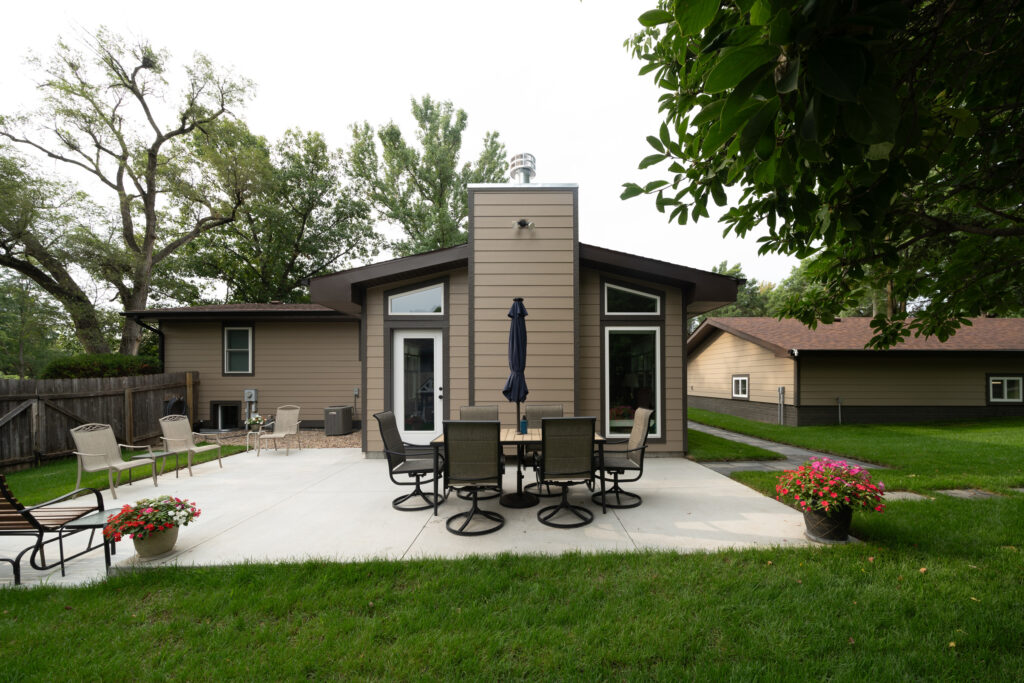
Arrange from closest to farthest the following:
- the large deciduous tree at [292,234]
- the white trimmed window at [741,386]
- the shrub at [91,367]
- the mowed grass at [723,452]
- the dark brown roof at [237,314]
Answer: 1. the mowed grass at [723,452]
2. the shrub at [91,367]
3. the dark brown roof at [237,314]
4. the white trimmed window at [741,386]
5. the large deciduous tree at [292,234]

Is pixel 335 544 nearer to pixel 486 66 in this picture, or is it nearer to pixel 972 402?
pixel 486 66

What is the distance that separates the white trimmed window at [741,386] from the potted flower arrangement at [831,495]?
11871 millimetres

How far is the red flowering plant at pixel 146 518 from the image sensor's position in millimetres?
3088

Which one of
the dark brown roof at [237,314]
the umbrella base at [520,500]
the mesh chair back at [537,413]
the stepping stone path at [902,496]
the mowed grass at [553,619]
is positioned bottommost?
the umbrella base at [520,500]

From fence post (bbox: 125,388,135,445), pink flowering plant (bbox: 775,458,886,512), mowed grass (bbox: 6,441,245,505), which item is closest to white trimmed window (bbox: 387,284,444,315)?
mowed grass (bbox: 6,441,245,505)

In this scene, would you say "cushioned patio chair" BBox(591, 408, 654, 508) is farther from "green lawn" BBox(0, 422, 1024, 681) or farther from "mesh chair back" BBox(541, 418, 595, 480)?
"green lawn" BBox(0, 422, 1024, 681)

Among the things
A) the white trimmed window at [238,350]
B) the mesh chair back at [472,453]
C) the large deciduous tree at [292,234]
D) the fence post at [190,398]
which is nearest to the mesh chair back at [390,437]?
the mesh chair back at [472,453]

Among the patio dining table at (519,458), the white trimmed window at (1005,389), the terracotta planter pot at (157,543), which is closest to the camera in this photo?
the terracotta planter pot at (157,543)

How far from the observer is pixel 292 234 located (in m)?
20.1

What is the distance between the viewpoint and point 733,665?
6.82ft

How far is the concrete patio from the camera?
341 centimetres

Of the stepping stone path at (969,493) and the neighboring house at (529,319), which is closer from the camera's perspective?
the stepping stone path at (969,493)

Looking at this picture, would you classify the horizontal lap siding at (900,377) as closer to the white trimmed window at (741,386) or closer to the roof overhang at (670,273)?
the white trimmed window at (741,386)

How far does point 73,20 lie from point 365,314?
17.4m
